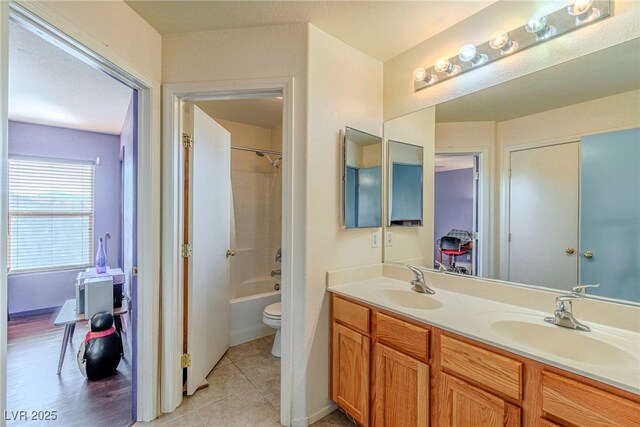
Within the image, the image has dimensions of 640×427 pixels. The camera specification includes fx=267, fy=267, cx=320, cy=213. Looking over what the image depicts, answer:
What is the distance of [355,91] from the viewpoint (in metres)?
1.89

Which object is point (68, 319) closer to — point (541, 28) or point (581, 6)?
point (541, 28)

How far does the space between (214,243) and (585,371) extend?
2.17 meters

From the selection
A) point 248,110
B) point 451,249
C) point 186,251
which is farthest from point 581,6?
point 248,110

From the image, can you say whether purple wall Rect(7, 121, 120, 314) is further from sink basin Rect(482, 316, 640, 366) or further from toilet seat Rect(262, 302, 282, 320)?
sink basin Rect(482, 316, 640, 366)

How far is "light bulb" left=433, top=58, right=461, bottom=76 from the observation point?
1.62 m

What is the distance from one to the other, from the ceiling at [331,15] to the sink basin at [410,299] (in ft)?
5.38

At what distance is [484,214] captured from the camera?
157cm

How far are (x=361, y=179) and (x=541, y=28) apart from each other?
1.17 m

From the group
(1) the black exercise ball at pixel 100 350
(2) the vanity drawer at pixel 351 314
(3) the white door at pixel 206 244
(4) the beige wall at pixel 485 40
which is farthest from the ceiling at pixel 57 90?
(2) the vanity drawer at pixel 351 314

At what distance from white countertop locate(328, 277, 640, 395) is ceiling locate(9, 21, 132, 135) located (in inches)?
105

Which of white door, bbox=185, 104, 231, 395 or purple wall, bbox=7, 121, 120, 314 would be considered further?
purple wall, bbox=7, 121, 120, 314

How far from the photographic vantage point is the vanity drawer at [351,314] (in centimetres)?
151

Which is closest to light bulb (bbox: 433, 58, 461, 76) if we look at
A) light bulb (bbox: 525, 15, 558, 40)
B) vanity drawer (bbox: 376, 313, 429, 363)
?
light bulb (bbox: 525, 15, 558, 40)

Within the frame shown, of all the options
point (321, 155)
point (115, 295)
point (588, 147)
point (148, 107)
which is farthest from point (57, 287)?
point (588, 147)
